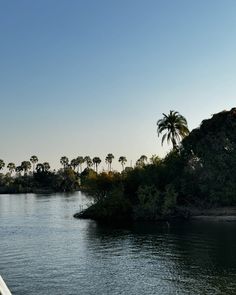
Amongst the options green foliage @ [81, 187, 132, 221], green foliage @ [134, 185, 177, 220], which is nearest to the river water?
green foliage @ [134, 185, 177, 220]

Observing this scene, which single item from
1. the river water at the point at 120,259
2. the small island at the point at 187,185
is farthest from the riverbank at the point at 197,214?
the river water at the point at 120,259

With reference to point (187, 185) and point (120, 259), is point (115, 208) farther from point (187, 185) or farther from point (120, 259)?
point (120, 259)

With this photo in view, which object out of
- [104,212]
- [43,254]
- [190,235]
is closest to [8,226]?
[104,212]

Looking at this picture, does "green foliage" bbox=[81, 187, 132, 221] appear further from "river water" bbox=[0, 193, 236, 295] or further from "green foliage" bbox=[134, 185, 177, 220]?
"river water" bbox=[0, 193, 236, 295]

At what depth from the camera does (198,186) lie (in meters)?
89.6

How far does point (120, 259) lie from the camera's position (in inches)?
1834

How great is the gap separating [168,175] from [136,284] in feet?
193

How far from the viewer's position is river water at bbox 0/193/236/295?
35125 mm

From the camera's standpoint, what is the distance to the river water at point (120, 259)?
35125 mm

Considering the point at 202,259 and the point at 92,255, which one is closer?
the point at 202,259

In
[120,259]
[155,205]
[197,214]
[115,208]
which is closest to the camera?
[120,259]

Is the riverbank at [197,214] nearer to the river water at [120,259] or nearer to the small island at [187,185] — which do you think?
the small island at [187,185]

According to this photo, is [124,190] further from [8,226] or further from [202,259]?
[202,259]

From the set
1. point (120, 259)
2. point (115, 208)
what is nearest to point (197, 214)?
point (115, 208)
